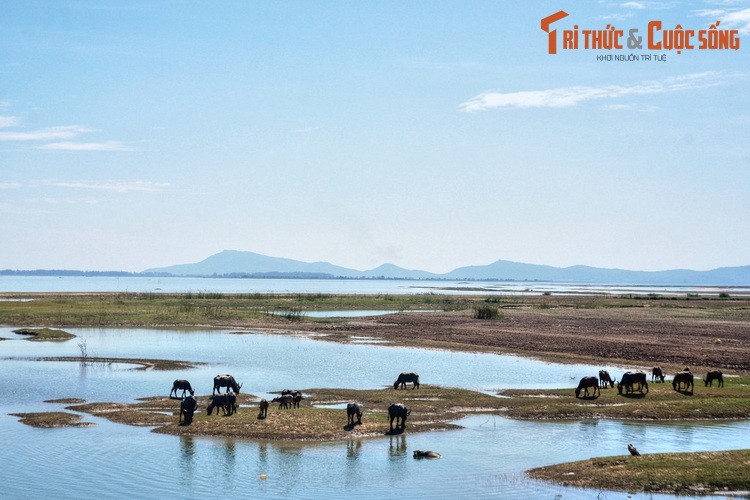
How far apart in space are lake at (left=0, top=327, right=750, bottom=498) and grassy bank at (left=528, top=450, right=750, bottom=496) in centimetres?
61

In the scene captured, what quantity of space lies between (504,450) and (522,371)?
60.8 ft

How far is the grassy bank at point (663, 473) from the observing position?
18656mm

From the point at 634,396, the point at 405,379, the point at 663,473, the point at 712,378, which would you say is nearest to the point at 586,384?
the point at 634,396

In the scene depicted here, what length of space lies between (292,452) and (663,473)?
35.8ft

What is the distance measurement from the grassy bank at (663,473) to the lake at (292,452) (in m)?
0.61

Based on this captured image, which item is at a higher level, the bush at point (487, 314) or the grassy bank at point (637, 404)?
the bush at point (487, 314)

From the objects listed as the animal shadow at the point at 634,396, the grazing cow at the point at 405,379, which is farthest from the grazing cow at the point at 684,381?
the grazing cow at the point at 405,379

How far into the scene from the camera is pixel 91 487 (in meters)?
19.0

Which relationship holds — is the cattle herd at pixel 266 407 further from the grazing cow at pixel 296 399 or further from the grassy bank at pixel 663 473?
the grassy bank at pixel 663 473

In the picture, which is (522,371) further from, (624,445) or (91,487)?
(91,487)

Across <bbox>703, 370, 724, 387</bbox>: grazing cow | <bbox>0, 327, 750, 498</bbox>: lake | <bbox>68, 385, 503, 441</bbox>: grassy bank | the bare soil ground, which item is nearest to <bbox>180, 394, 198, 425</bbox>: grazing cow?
<bbox>68, 385, 503, 441</bbox>: grassy bank

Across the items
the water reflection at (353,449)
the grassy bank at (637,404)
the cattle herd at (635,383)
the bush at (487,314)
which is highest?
the bush at (487,314)

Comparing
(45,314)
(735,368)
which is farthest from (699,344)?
(45,314)

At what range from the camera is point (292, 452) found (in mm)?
22891
